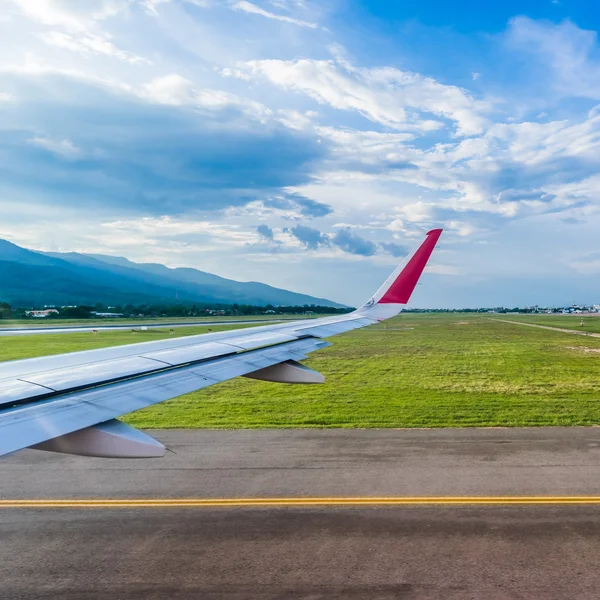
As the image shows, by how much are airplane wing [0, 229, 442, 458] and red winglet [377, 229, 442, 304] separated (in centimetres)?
28

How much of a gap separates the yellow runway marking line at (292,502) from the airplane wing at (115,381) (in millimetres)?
1965

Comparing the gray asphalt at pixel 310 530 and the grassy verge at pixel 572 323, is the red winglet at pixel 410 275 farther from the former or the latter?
the grassy verge at pixel 572 323

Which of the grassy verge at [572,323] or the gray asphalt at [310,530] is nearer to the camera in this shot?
the gray asphalt at [310,530]

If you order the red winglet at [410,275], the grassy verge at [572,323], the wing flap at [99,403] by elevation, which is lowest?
the grassy verge at [572,323]

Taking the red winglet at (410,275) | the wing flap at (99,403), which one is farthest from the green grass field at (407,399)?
the wing flap at (99,403)

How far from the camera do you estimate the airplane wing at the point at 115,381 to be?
377cm

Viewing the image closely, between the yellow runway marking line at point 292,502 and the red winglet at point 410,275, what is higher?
the red winglet at point 410,275

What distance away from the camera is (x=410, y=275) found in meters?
10.7

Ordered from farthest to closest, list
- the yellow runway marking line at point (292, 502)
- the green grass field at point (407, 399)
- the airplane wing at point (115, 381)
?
the green grass field at point (407, 399)
the yellow runway marking line at point (292, 502)
the airplane wing at point (115, 381)

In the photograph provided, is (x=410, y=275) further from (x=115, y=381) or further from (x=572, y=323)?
(x=572, y=323)

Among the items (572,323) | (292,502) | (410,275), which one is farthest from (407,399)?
(572,323)

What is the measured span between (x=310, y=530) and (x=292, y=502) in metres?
1.06

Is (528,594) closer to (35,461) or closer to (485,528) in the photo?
(485,528)

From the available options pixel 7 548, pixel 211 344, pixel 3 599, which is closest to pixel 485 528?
pixel 211 344
